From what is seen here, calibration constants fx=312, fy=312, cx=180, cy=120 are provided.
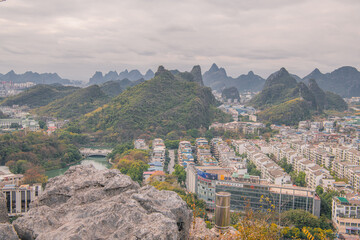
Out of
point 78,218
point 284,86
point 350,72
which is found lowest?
point 78,218

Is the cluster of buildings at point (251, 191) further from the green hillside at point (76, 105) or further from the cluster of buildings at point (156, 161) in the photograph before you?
the green hillside at point (76, 105)

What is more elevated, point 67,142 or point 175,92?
point 175,92

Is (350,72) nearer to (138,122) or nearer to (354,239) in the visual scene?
→ (138,122)

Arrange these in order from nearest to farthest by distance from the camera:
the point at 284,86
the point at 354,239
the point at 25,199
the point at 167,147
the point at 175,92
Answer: the point at 354,239 → the point at 25,199 → the point at 167,147 → the point at 175,92 → the point at 284,86

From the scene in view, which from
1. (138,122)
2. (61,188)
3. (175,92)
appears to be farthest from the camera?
(175,92)

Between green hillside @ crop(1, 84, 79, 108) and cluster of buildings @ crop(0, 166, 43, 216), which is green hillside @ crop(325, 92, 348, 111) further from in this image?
cluster of buildings @ crop(0, 166, 43, 216)

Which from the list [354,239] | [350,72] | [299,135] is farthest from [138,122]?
[350,72]

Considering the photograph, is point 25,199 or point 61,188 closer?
point 61,188

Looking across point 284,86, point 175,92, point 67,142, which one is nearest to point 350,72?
point 284,86
